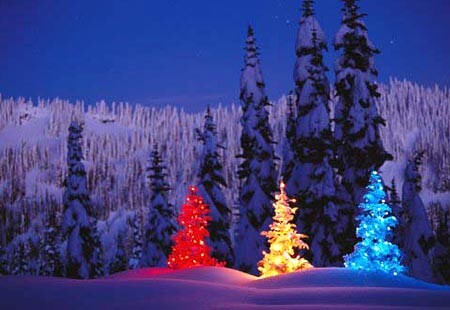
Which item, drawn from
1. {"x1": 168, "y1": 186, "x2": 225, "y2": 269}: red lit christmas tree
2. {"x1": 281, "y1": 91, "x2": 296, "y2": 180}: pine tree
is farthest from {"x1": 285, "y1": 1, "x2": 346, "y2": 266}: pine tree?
{"x1": 168, "y1": 186, "x2": 225, "y2": 269}: red lit christmas tree

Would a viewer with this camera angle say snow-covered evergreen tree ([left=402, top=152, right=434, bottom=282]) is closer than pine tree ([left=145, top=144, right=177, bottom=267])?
Yes

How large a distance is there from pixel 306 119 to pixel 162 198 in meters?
15.1

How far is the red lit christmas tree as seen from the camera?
25.7m

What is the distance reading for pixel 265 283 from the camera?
15.5m

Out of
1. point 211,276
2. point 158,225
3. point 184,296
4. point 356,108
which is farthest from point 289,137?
point 184,296

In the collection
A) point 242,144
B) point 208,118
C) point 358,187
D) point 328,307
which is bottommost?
point 328,307

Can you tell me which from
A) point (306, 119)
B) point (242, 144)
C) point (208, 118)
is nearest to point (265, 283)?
point (306, 119)

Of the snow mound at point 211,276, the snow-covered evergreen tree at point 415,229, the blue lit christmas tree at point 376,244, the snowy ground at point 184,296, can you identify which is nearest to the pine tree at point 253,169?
the snow-covered evergreen tree at point 415,229

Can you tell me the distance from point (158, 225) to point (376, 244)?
2278cm

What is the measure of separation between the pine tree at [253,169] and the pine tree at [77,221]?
11.6 meters

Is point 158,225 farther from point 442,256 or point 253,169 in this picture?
point 442,256

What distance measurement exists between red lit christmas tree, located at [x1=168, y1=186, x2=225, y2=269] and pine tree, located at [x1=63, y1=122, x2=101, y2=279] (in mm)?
14631

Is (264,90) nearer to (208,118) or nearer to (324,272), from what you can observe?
(208,118)

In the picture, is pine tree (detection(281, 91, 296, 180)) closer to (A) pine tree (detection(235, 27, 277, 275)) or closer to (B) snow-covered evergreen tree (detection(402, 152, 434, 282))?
(A) pine tree (detection(235, 27, 277, 275))
